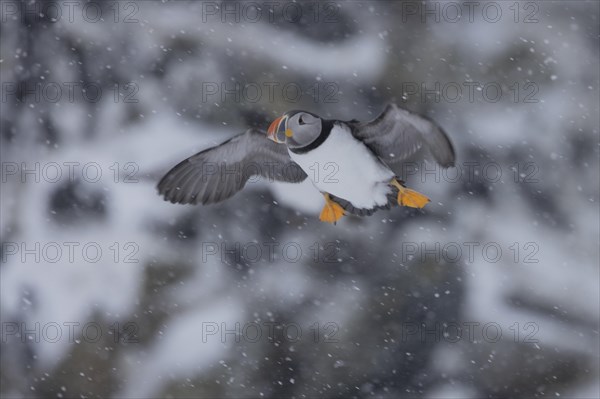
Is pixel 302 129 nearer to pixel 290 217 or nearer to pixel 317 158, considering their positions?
pixel 317 158

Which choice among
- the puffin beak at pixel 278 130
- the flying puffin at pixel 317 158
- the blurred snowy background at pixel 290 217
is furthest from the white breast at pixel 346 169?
the blurred snowy background at pixel 290 217

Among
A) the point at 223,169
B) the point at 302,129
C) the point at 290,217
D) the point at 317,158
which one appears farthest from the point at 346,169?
the point at 290,217

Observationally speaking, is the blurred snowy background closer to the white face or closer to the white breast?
the white breast

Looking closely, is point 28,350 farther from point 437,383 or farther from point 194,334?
point 437,383

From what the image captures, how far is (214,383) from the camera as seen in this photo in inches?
209

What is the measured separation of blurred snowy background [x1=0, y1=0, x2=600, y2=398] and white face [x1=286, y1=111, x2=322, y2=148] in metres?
1.21

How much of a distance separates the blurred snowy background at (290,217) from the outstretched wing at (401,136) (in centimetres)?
116

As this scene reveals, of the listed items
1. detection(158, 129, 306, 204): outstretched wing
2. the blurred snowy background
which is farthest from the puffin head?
the blurred snowy background

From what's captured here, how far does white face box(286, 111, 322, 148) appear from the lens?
3787 mm

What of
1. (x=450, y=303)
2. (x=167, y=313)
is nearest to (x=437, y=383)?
(x=450, y=303)

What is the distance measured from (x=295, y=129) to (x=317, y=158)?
164 millimetres

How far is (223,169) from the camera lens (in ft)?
12.7

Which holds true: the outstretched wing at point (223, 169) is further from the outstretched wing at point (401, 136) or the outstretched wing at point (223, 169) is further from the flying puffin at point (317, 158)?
the outstretched wing at point (401, 136)

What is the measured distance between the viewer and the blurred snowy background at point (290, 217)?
5074mm
